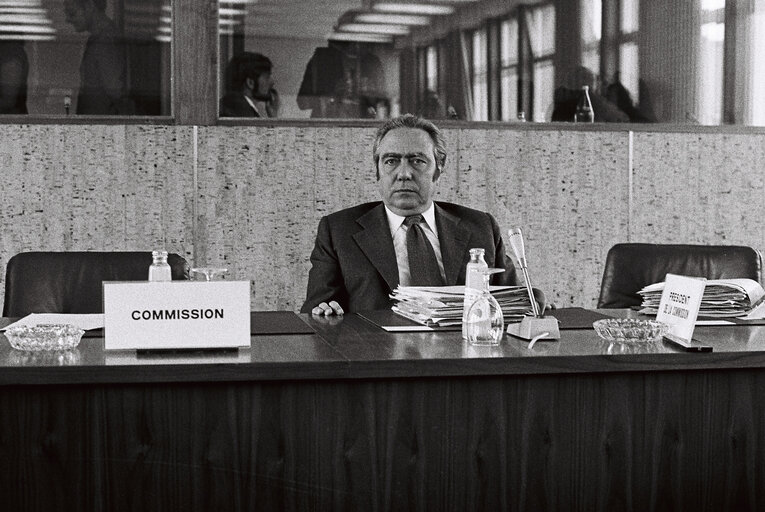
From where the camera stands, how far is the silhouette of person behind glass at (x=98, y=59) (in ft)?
12.3

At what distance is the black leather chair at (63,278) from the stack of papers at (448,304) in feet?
2.38

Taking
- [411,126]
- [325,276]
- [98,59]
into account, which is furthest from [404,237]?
[98,59]

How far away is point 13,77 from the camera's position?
3.70 m

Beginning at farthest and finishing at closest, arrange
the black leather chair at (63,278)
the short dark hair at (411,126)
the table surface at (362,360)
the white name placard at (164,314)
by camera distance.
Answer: the short dark hair at (411,126) → the black leather chair at (63,278) → the white name placard at (164,314) → the table surface at (362,360)

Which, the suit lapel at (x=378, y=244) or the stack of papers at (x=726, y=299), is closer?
the stack of papers at (x=726, y=299)

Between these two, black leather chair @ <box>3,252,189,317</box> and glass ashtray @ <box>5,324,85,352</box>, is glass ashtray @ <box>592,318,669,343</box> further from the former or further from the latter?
black leather chair @ <box>3,252,189,317</box>

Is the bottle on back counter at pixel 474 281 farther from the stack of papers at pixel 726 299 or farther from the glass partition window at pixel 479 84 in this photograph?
Answer: the glass partition window at pixel 479 84

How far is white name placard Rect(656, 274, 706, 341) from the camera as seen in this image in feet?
6.06

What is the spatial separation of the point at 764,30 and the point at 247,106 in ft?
7.90

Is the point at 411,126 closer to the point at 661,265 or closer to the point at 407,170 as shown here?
the point at 407,170

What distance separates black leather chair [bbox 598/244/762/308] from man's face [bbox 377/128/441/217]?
635mm

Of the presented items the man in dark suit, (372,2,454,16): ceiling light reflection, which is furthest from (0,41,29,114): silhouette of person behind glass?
the man in dark suit

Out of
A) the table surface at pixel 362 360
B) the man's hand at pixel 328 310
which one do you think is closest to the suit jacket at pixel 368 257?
the man's hand at pixel 328 310

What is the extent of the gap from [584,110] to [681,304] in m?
2.29
